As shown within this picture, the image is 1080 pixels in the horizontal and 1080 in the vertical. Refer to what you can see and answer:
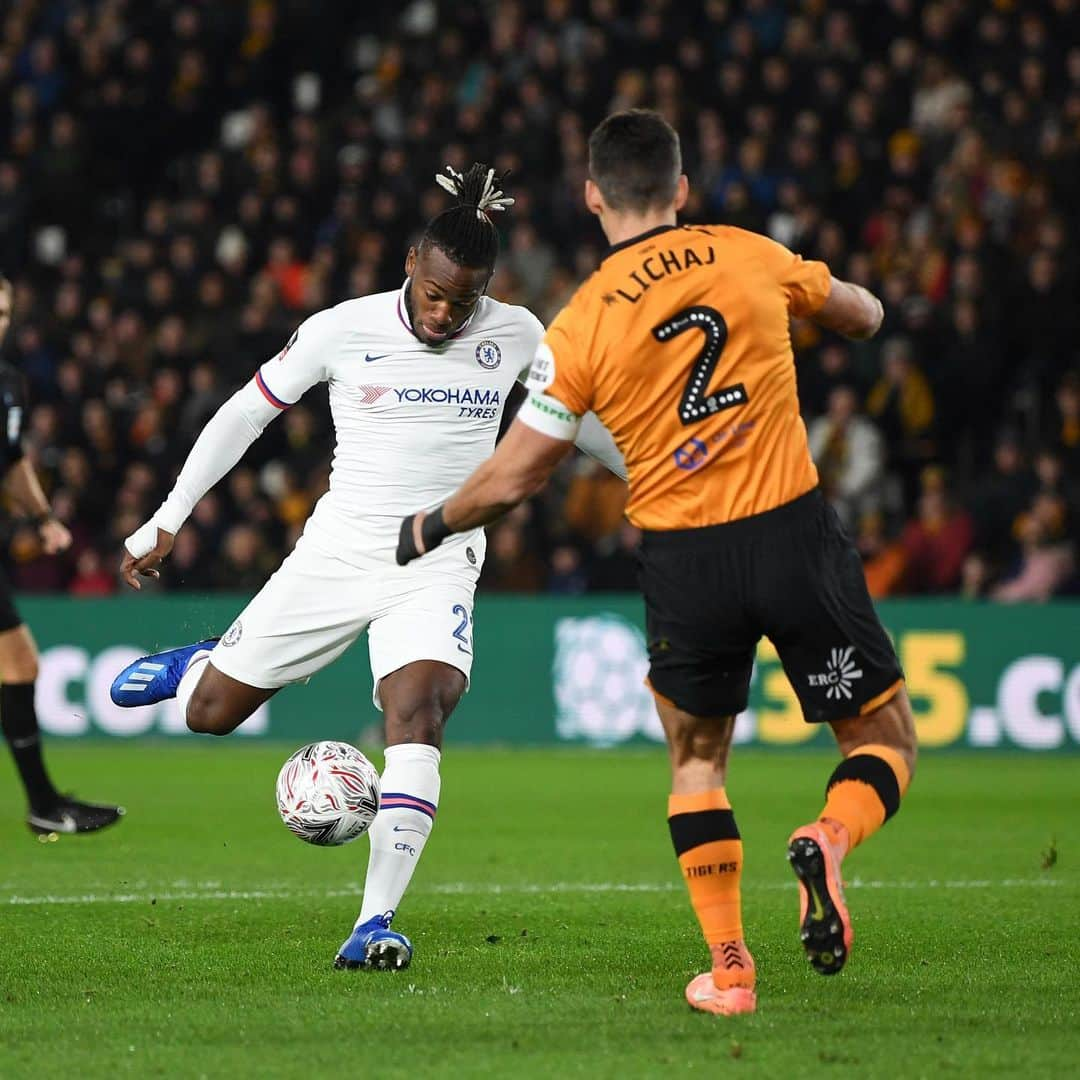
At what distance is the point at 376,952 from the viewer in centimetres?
607

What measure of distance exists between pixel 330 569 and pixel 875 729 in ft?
7.38

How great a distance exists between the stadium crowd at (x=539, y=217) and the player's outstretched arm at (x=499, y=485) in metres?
10.7

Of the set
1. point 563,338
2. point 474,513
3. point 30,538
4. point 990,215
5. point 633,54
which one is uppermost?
point 633,54

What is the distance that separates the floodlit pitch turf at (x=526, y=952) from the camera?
4.75 meters

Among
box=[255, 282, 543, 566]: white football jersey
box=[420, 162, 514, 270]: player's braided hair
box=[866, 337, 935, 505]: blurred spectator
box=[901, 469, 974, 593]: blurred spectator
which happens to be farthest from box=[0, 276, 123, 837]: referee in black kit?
box=[866, 337, 935, 505]: blurred spectator

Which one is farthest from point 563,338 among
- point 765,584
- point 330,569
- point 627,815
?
point 627,815

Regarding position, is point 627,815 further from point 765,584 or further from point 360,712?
point 765,584

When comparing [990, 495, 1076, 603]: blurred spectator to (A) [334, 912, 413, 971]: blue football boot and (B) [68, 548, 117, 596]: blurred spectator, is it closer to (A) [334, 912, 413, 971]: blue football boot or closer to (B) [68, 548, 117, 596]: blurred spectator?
(B) [68, 548, 117, 596]: blurred spectator

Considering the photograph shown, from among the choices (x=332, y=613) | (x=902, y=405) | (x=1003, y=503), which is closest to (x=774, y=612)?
(x=332, y=613)

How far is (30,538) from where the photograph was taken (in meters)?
18.1

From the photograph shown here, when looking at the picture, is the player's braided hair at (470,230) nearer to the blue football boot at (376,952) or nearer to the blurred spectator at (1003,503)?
the blue football boot at (376,952)

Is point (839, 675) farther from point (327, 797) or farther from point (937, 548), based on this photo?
point (937, 548)

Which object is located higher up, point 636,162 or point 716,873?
point 636,162

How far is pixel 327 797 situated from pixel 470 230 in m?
1.93
